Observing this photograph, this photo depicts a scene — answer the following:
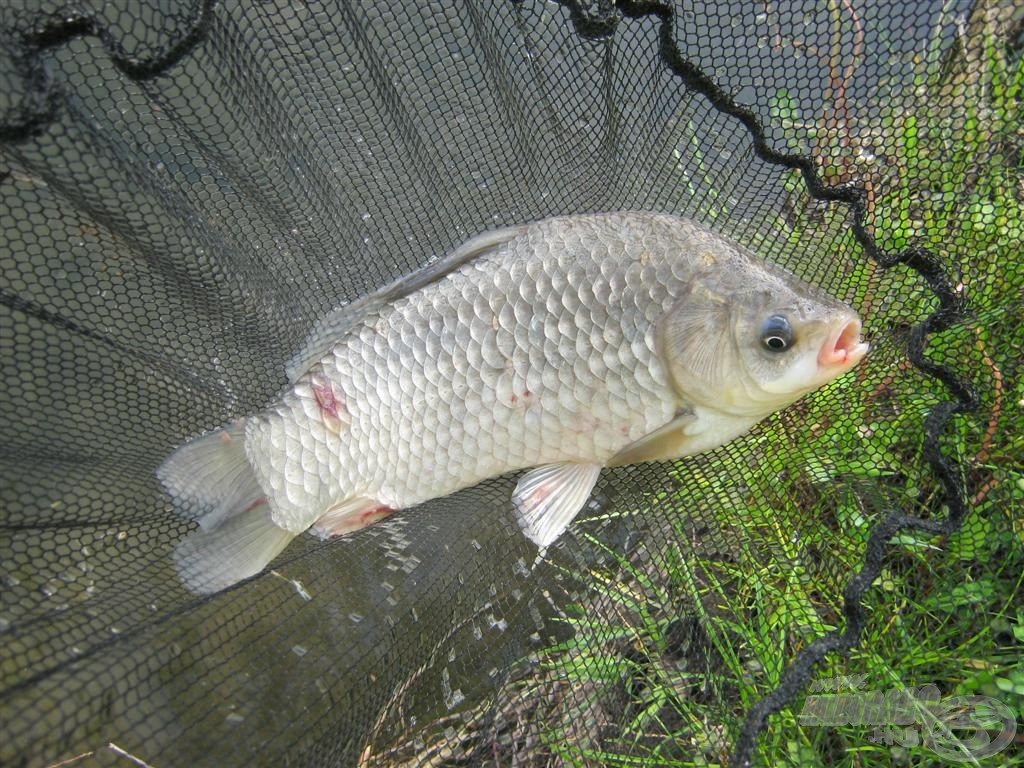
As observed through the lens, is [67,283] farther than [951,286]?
Yes

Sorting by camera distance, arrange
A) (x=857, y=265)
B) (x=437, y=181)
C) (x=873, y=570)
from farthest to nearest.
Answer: (x=437, y=181)
(x=857, y=265)
(x=873, y=570)

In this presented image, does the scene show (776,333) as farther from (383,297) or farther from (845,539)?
(383,297)

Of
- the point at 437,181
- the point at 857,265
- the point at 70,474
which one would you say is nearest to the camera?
the point at 70,474

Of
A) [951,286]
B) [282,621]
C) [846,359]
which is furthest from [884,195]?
[282,621]

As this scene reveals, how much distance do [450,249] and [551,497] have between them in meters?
0.67

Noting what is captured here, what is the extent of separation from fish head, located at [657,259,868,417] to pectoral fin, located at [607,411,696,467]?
0.06m

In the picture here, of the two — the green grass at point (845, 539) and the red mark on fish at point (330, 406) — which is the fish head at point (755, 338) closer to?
the green grass at point (845, 539)

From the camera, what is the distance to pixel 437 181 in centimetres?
191

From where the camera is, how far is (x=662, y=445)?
1.62 m

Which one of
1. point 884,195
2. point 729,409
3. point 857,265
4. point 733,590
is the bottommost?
point 733,590

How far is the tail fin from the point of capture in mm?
1617

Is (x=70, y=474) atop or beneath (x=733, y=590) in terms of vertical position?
atop

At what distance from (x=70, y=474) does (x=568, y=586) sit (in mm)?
1006

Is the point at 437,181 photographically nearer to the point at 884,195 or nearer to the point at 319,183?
the point at 319,183
